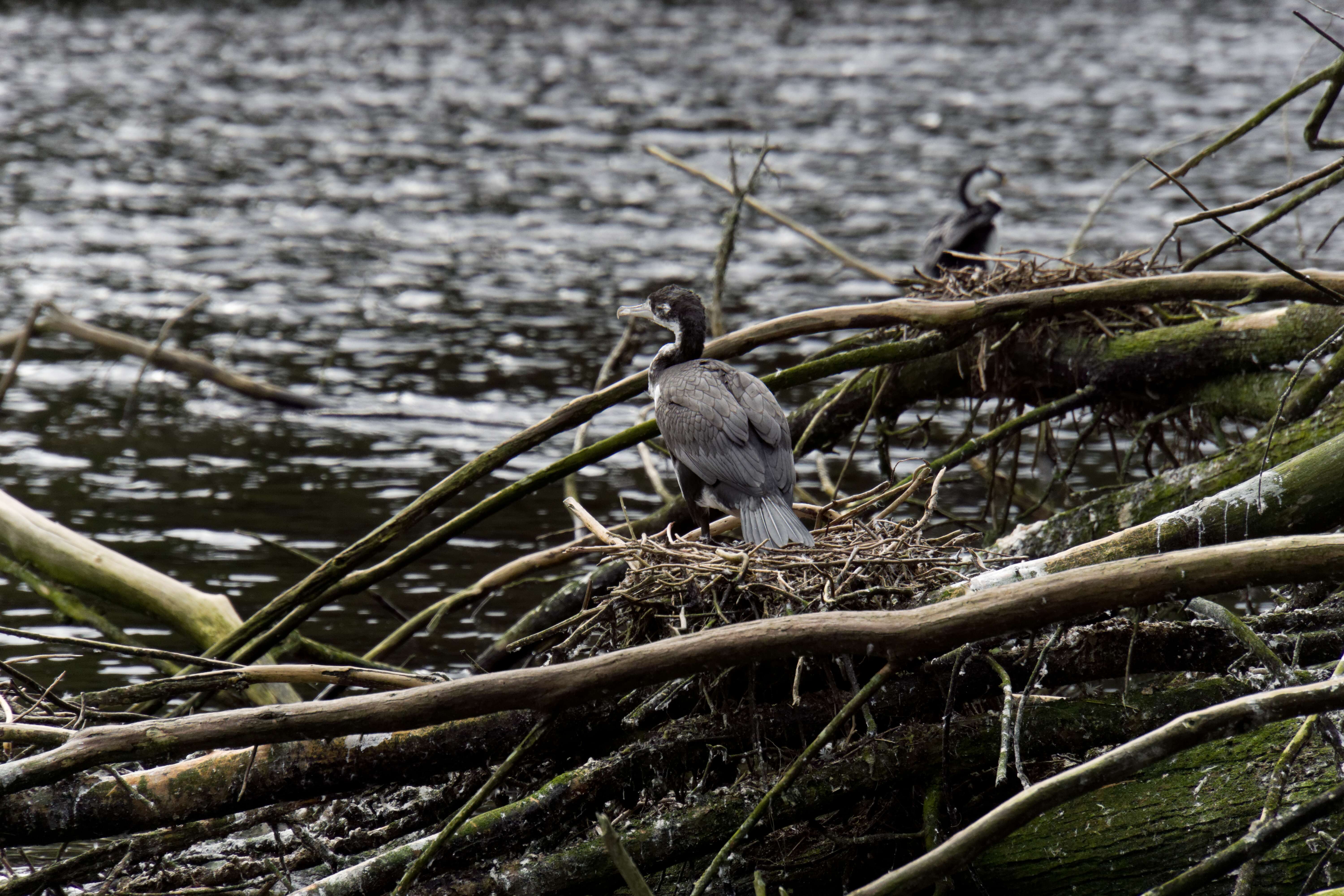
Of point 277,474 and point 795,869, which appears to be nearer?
point 795,869

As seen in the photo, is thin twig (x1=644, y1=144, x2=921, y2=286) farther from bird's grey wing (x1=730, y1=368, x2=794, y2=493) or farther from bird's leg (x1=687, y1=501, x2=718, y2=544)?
bird's leg (x1=687, y1=501, x2=718, y2=544)

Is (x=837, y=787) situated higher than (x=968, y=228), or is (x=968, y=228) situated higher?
(x=968, y=228)

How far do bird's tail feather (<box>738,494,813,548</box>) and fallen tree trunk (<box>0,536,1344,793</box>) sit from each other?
94 centimetres

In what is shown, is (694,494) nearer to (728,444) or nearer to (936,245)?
(728,444)

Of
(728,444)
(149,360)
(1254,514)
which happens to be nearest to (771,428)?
(728,444)

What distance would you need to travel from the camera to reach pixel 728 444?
448 centimetres

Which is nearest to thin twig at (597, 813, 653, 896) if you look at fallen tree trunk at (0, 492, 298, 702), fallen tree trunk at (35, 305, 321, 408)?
fallen tree trunk at (0, 492, 298, 702)

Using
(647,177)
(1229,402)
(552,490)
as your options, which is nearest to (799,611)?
(1229,402)

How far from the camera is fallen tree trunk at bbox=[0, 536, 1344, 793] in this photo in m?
2.77

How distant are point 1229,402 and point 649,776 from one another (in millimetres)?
2624

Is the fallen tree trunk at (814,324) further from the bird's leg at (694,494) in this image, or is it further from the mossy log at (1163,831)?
the mossy log at (1163,831)

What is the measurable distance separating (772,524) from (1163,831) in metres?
1.31

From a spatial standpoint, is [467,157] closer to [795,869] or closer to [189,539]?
[189,539]

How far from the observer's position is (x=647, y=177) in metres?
17.2
